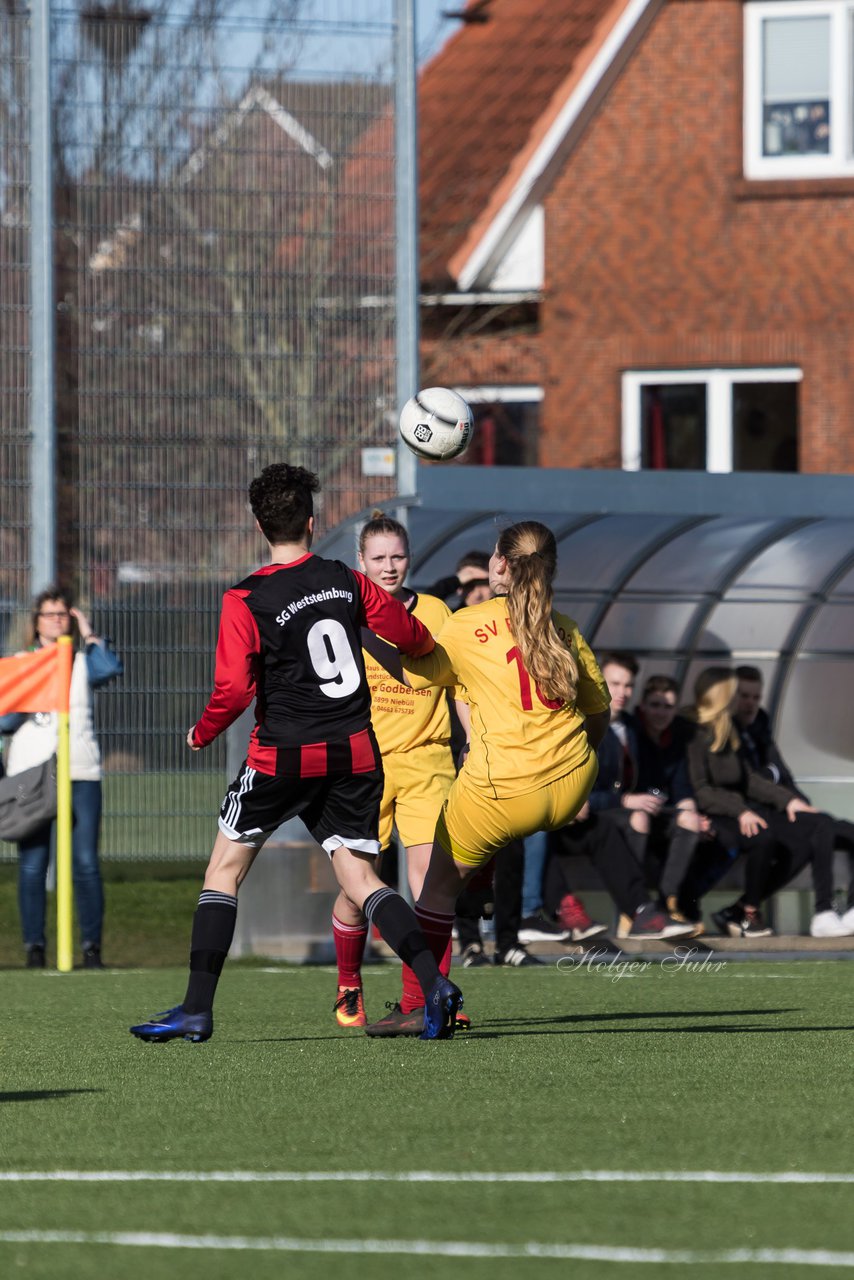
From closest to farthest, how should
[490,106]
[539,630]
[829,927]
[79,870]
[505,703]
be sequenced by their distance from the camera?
1. [539,630]
2. [505,703]
3. [79,870]
4. [829,927]
5. [490,106]

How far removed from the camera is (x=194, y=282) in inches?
647

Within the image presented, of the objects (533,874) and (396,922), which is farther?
(533,874)

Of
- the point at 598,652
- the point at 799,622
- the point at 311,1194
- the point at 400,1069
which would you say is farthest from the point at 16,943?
the point at 311,1194

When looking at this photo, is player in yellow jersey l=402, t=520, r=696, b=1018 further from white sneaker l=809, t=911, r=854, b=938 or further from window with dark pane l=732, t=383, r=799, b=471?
window with dark pane l=732, t=383, r=799, b=471

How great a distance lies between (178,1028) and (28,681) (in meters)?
4.86

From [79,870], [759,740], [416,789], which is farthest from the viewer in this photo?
[759,740]

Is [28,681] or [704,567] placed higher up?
[704,567]

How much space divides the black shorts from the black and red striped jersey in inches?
2.3

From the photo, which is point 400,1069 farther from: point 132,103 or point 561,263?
point 561,263

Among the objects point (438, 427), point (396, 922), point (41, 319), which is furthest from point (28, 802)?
point (41, 319)

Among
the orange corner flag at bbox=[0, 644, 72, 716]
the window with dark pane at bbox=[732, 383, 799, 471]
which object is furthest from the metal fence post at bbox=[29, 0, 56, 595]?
the window with dark pane at bbox=[732, 383, 799, 471]

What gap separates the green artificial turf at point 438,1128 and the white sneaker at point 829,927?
3053 millimetres

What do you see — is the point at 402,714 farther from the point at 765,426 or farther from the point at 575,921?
the point at 765,426

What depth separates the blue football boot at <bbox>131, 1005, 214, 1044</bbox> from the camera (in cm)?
743
